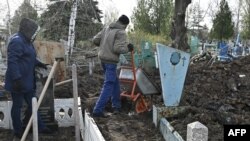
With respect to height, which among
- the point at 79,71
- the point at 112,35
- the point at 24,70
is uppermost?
the point at 112,35

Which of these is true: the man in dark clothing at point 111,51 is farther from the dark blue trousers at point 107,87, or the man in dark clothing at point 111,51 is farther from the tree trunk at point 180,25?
the tree trunk at point 180,25

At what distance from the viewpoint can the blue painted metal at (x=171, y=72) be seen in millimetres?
6008

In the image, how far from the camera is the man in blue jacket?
5836 mm

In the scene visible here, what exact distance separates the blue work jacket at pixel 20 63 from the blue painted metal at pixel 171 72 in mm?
1945

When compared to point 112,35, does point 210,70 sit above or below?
below

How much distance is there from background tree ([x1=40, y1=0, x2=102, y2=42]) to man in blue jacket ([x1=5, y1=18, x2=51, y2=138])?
8.52 metres

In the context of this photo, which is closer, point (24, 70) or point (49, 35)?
point (24, 70)

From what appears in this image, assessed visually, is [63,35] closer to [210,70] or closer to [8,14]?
[8,14]

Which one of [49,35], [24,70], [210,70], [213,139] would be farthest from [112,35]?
[49,35]

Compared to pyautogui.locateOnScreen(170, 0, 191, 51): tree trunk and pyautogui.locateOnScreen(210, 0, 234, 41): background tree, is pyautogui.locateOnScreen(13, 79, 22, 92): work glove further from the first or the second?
pyautogui.locateOnScreen(210, 0, 234, 41): background tree

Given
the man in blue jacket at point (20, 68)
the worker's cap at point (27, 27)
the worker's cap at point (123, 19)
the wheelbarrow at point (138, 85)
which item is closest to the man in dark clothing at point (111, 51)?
the worker's cap at point (123, 19)

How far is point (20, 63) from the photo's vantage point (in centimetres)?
593

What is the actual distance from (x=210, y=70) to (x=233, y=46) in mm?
7064

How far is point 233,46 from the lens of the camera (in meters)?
20.4
